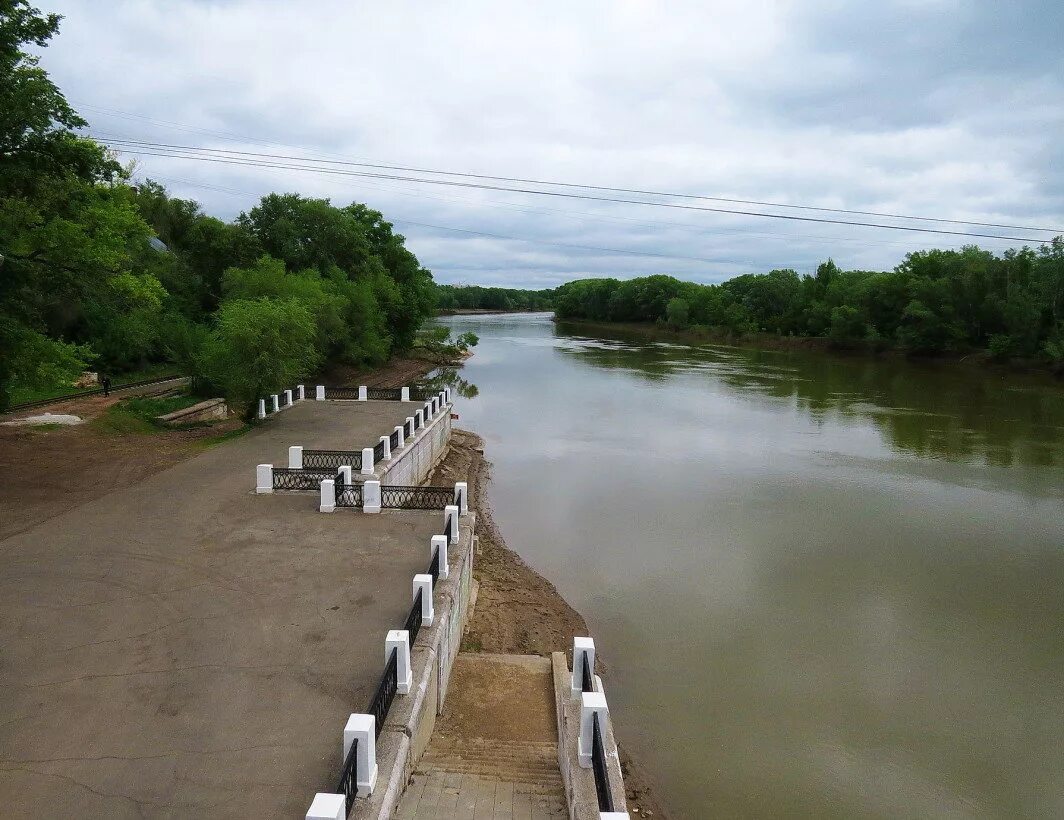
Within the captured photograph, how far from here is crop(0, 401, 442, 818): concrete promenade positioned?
532 centimetres

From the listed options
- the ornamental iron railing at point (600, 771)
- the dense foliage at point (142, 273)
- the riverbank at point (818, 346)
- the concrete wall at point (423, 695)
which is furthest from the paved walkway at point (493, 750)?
the riverbank at point (818, 346)

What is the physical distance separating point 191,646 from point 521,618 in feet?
19.8

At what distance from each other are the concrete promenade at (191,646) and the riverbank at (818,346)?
5577 cm

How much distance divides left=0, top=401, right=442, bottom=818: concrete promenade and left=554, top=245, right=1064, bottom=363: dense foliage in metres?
53.4

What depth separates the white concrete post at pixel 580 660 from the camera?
6.90 metres

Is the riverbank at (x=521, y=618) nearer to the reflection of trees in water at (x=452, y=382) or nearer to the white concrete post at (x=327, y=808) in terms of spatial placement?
the white concrete post at (x=327, y=808)

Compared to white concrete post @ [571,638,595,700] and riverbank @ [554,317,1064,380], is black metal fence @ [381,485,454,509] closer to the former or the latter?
white concrete post @ [571,638,595,700]

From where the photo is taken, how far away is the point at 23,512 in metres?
11.5

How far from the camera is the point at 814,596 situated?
13539 mm

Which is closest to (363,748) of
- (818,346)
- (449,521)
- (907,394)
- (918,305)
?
(449,521)

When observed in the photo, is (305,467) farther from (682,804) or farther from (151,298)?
(682,804)

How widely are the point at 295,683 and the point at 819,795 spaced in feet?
22.0

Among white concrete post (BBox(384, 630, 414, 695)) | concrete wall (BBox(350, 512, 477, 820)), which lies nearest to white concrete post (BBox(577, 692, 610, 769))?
concrete wall (BBox(350, 512, 477, 820))

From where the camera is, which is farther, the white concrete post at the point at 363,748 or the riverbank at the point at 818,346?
the riverbank at the point at 818,346
